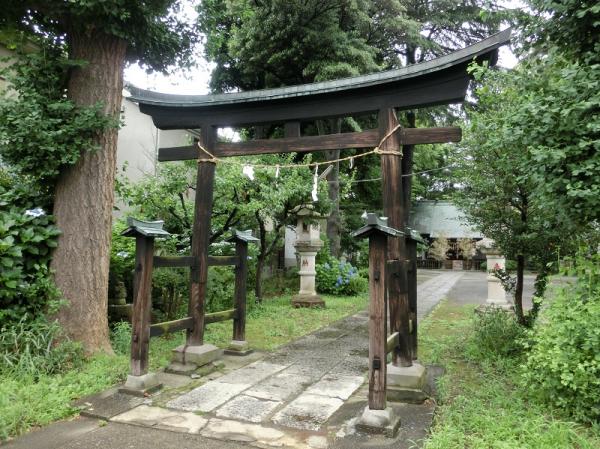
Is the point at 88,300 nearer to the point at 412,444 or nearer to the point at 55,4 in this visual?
the point at 55,4

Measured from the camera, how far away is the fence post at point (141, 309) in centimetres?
461

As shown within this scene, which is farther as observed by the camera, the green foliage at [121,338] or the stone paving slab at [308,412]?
the green foliage at [121,338]

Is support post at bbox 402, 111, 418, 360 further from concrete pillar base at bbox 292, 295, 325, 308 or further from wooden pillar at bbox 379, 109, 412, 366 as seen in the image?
concrete pillar base at bbox 292, 295, 325, 308

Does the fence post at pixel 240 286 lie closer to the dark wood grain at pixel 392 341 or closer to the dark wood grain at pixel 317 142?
the dark wood grain at pixel 317 142

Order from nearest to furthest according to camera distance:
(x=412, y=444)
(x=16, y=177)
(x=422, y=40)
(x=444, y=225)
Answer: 1. (x=412, y=444)
2. (x=16, y=177)
3. (x=422, y=40)
4. (x=444, y=225)

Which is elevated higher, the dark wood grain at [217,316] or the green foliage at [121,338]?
the dark wood grain at [217,316]

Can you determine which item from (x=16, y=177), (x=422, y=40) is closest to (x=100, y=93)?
(x=16, y=177)

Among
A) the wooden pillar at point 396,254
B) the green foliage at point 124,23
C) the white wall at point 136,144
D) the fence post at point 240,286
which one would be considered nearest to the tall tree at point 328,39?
the white wall at point 136,144

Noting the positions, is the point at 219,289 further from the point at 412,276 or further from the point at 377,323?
the point at 377,323

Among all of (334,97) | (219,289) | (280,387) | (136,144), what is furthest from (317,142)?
(136,144)

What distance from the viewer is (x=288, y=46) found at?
14.7 metres

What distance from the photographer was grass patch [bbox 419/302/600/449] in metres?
3.22

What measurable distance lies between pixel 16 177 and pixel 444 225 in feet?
104

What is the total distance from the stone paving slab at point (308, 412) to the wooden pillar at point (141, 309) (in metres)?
1.65
